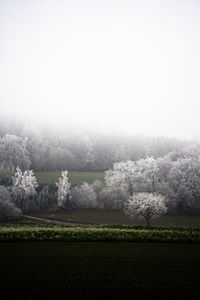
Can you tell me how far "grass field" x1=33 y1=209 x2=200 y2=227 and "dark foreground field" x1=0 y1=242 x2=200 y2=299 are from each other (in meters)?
33.0

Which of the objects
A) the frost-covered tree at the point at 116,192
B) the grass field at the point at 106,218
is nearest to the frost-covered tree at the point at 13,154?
the grass field at the point at 106,218

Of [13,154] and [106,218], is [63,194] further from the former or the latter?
[13,154]

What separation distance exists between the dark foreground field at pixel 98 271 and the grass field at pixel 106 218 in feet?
108

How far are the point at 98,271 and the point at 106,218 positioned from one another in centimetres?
4353

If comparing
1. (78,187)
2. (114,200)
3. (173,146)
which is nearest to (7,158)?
(78,187)

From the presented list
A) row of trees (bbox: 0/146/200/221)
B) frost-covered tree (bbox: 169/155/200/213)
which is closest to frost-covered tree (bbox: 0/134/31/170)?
row of trees (bbox: 0/146/200/221)

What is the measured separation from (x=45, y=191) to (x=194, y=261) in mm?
56511

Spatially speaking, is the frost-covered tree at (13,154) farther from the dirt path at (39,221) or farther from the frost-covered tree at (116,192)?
the frost-covered tree at (116,192)

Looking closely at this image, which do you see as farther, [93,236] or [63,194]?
[63,194]

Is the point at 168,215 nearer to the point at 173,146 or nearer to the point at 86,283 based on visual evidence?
the point at 86,283

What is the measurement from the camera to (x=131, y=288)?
34.6ft

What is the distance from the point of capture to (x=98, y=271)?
12.7m

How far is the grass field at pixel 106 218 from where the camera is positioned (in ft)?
167

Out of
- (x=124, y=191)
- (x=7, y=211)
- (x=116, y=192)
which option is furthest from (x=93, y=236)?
(x=124, y=191)
